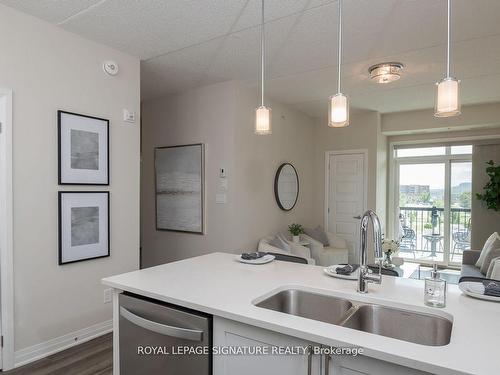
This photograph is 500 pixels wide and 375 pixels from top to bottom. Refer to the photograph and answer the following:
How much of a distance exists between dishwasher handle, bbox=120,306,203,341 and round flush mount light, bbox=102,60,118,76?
221 cm

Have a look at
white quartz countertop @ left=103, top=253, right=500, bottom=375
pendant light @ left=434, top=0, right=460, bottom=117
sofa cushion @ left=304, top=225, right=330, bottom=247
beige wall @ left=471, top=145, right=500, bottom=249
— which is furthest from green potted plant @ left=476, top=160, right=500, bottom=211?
pendant light @ left=434, top=0, right=460, bottom=117

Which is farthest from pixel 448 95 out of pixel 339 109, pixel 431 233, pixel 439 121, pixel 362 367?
pixel 431 233

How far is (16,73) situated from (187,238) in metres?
2.60

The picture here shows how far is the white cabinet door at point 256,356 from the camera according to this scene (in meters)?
1.17

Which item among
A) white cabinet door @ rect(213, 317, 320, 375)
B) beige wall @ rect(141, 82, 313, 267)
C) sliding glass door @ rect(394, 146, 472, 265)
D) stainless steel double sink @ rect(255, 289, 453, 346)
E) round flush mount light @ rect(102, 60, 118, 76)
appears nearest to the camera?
white cabinet door @ rect(213, 317, 320, 375)

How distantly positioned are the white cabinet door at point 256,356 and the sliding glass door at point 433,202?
18.7 feet

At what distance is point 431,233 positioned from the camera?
6.09 m

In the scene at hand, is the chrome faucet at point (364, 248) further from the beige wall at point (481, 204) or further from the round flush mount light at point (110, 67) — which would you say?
the beige wall at point (481, 204)

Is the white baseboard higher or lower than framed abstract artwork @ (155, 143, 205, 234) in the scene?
lower

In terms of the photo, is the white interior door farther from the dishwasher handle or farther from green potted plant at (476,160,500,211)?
the dishwasher handle

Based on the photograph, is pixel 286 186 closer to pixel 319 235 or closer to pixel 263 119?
pixel 319 235

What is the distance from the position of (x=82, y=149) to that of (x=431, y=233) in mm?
5982

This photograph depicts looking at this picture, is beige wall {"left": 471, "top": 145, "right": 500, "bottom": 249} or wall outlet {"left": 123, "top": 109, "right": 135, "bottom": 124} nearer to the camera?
wall outlet {"left": 123, "top": 109, "right": 135, "bottom": 124}

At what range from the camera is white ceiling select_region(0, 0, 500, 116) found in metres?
2.32
